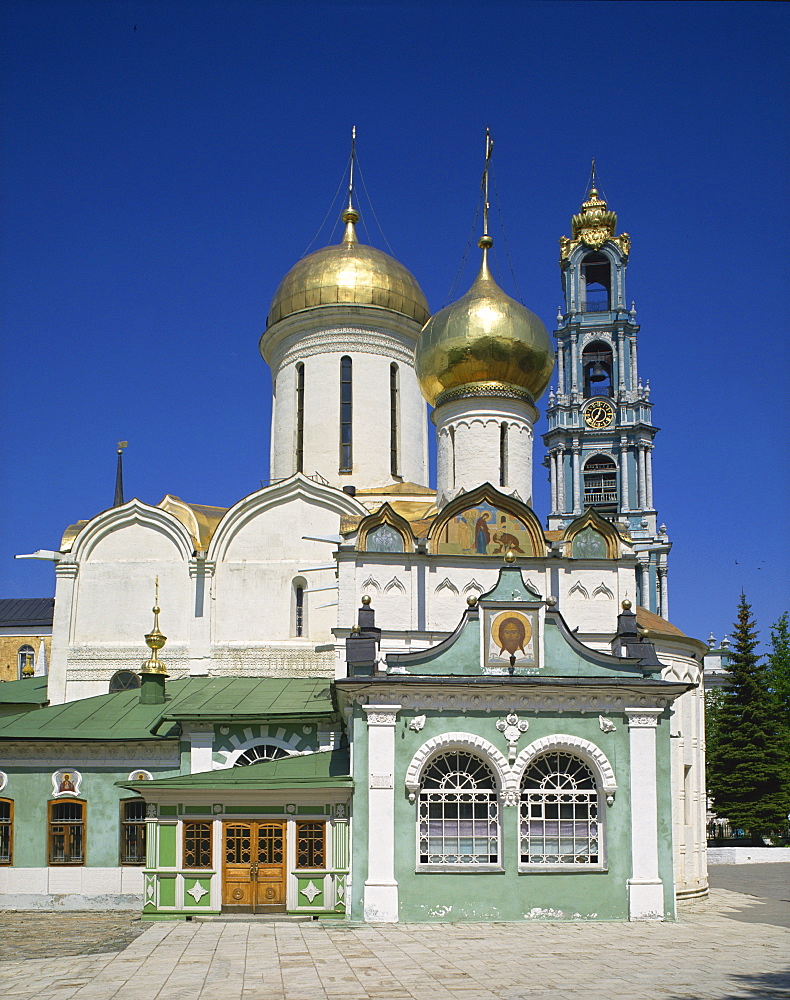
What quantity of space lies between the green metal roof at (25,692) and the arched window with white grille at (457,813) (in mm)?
10459

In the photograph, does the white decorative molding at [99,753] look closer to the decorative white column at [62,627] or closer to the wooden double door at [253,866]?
the decorative white column at [62,627]

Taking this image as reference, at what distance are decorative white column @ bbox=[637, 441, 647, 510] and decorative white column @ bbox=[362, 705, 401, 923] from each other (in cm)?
3587

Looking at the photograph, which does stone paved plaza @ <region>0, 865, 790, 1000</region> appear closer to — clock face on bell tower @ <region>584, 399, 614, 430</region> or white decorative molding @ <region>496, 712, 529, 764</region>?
white decorative molding @ <region>496, 712, 529, 764</region>

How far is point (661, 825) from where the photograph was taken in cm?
1452

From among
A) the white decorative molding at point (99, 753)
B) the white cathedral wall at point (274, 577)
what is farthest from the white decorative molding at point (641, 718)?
the white cathedral wall at point (274, 577)

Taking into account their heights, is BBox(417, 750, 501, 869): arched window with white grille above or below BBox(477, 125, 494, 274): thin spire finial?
below

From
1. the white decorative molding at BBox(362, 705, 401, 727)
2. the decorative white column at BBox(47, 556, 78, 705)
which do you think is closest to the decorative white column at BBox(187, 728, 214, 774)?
the white decorative molding at BBox(362, 705, 401, 727)

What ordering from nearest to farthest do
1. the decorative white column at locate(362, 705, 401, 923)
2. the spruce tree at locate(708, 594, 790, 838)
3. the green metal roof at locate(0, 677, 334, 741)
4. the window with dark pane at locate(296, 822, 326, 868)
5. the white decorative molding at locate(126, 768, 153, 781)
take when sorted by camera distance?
the decorative white column at locate(362, 705, 401, 923), the window with dark pane at locate(296, 822, 326, 868), the green metal roof at locate(0, 677, 334, 741), the white decorative molding at locate(126, 768, 153, 781), the spruce tree at locate(708, 594, 790, 838)

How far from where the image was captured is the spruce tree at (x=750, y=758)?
31.3 meters

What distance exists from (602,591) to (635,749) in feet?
16.3

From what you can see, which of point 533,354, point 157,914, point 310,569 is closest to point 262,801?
point 157,914

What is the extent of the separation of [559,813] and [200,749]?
19.3ft

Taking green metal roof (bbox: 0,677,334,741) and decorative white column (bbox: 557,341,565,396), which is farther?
decorative white column (bbox: 557,341,565,396)

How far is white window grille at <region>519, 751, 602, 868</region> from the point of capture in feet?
47.1
